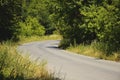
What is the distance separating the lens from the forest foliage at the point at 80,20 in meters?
26.0

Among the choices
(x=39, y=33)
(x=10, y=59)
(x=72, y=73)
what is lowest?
(x=39, y=33)

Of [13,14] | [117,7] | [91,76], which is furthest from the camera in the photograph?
[13,14]

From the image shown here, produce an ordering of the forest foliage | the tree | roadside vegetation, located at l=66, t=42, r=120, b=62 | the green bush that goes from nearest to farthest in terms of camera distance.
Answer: roadside vegetation, located at l=66, t=42, r=120, b=62, the forest foliage, the tree, the green bush

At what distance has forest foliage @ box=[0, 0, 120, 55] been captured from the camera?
85.2ft

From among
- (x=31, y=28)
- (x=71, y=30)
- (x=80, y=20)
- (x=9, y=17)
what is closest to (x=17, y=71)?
(x=80, y=20)

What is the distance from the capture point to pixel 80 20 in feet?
125

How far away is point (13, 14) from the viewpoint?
148ft

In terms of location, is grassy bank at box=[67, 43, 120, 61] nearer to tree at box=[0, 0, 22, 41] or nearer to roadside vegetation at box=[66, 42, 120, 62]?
roadside vegetation at box=[66, 42, 120, 62]

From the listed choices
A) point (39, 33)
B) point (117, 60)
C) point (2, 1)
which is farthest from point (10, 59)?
point (39, 33)

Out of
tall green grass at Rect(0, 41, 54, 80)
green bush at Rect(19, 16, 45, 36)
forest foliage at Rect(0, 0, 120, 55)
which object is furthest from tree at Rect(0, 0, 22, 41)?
tall green grass at Rect(0, 41, 54, 80)

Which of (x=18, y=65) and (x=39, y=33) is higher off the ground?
(x=18, y=65)

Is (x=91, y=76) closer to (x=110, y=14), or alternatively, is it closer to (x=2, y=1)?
(x=110, y=14)

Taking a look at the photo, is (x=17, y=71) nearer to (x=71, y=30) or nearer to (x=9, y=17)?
(x=71, y=30)

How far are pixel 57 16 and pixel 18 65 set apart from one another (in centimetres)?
2767
